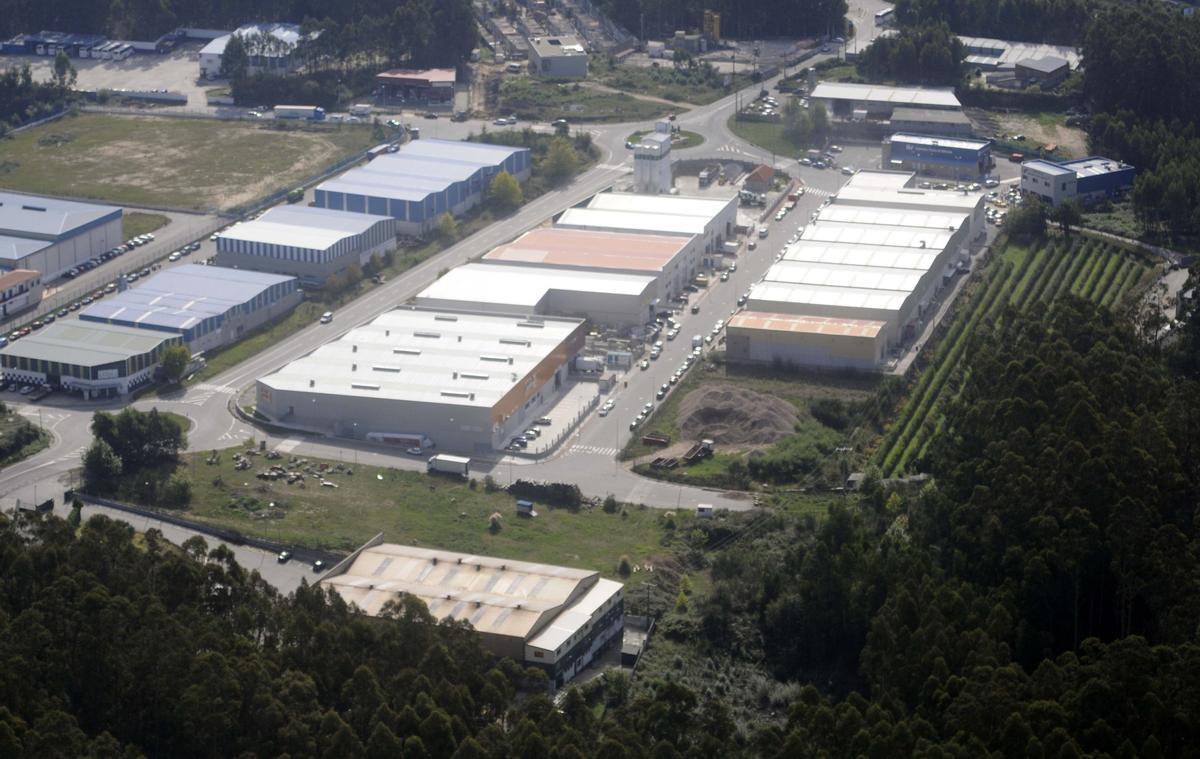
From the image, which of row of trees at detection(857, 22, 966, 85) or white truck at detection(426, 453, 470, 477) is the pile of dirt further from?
row of trees at detection(857, 22, 966, 85)

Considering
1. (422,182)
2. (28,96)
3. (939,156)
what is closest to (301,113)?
(28,96)

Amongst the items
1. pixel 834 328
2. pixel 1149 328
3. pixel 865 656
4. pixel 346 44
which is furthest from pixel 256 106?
pixel 865 656

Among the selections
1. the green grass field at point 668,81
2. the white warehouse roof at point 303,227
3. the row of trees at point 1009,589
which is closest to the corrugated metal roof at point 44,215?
the white warehouse roof at point 303,227

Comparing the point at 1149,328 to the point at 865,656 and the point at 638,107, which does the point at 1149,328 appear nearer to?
the point at 865,656

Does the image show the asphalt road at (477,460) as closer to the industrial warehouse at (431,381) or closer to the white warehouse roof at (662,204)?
the industrial warehouse at (431,381)

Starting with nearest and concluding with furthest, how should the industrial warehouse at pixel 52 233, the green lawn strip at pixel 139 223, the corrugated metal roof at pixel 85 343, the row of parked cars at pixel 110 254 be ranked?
the corrugated metal roof at pixel 85 343 < the industrial warehouse at pixel 52 233 < the row of parked cars at pixel 110 254 < the green lawn strip at pixel 139 223

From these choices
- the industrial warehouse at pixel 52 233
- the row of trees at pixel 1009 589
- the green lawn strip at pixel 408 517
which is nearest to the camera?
the row of trees at pixel 1009 589
